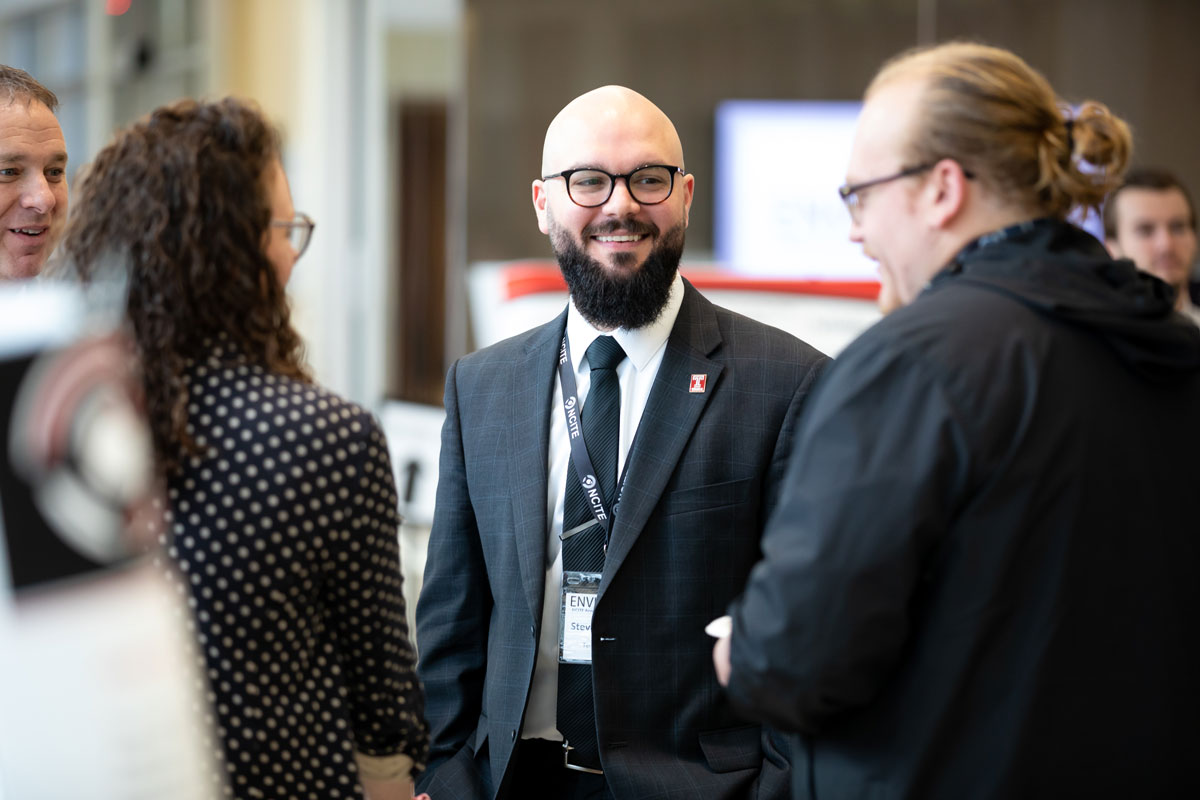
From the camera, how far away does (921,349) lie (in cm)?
129

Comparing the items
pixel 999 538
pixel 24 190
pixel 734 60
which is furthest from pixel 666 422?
pixel 734 60

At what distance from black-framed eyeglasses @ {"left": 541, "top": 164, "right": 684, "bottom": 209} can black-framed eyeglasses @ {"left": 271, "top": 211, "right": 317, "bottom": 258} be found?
569 mm

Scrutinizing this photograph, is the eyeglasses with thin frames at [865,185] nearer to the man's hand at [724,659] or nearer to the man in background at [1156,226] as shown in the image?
the man's hand at [724,659]

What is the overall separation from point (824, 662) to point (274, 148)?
0.90 m

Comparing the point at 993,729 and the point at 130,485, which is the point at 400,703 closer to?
the point at 130,485

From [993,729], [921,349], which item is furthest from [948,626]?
[921,349]

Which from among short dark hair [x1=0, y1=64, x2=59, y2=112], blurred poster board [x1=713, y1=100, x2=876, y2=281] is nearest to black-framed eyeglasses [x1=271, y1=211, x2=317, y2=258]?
short dark hair [x1=0, y1=64, x2=59, y2=112]

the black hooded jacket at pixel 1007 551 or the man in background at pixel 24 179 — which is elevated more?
the man in background at pixel 24 179

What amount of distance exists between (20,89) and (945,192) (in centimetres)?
199

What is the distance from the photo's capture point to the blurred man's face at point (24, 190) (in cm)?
240

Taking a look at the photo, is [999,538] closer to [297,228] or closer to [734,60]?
[297,228]

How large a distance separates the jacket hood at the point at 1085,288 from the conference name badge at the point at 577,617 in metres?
0.79

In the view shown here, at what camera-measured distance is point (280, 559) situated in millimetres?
1339

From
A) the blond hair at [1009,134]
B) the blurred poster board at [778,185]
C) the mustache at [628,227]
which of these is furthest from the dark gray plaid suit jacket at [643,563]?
the blurred poster board at [778,185]
